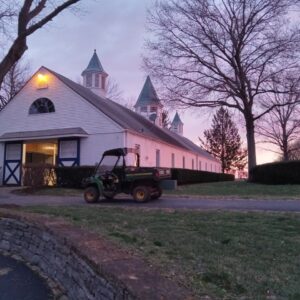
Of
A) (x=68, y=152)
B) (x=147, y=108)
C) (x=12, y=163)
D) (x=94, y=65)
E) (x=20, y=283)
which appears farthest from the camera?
(x=147, y=108)

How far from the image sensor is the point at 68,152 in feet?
89.0

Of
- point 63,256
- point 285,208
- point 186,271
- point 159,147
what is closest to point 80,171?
point 159,147

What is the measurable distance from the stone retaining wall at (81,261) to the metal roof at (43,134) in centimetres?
1664

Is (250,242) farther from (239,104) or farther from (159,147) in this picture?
(159,147)

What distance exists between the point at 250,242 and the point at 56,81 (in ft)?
77.9

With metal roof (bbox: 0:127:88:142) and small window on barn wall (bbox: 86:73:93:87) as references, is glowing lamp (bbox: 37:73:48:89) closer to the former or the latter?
metal roof (bbox: 0:127:88:142)

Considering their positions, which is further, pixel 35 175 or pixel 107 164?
pixel 35 175

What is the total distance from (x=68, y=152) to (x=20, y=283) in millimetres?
20615

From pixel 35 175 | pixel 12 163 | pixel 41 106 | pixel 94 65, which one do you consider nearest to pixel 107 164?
pixel 35 175

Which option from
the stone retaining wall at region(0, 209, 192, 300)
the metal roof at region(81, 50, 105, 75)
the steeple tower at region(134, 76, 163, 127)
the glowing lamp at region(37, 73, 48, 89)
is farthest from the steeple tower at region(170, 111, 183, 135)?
the stone retaining wall at region(0, 209, 192, 300)

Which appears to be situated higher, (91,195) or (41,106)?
(41,106)

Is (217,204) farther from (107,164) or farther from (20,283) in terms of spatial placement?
(20,283)

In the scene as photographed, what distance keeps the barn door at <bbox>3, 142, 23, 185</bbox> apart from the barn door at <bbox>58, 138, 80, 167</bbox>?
11.3 feet

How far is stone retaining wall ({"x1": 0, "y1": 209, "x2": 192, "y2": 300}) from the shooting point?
419 centimetres
